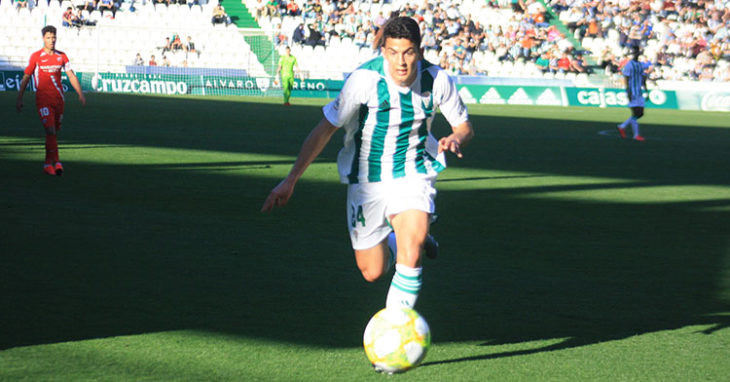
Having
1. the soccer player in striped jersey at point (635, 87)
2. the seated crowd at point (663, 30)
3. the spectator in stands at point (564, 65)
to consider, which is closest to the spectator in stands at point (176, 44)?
the spectator in stands at point (564, 65)

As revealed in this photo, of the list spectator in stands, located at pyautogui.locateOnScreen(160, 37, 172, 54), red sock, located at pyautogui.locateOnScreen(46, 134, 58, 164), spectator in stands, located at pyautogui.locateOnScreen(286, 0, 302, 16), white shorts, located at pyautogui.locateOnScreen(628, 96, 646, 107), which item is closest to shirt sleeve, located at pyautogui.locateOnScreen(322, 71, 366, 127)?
red sock, located at pyautogui.locateOnScreen(46, 134, 58, 164)

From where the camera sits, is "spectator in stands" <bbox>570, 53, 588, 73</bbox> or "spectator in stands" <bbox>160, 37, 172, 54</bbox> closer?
"spectator in stands" <bbox>160, 37, 172, 54</bbox>

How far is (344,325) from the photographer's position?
5547mm

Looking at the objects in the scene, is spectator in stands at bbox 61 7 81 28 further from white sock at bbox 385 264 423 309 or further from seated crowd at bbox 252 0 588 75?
white sock at bbox 385 264 423 309

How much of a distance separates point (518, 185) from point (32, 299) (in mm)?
8392

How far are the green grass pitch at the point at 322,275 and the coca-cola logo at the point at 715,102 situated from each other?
27.0m

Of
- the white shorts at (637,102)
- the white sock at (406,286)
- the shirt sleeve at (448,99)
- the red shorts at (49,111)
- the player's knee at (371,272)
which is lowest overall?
the white shorts at (637,102)

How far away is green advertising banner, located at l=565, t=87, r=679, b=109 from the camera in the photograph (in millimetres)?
41406

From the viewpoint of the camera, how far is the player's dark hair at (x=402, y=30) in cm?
495

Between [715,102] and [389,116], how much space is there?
1523 inches

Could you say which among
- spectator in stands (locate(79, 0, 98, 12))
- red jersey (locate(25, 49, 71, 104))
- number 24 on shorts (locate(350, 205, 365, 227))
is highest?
number 24 on shorts (locate(350, 205, 365, 227))

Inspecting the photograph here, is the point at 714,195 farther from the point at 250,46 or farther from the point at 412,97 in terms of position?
the point at 250,46

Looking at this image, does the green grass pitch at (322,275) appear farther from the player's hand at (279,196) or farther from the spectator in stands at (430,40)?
the spectator in stands at (430,40)

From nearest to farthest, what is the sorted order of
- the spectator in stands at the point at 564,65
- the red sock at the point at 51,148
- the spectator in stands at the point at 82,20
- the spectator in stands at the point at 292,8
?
the red sock at the point at 51,148 → the spectator in stands at the point at 82,20 → the spectator in stands at the point at 564,65 → the spectator in stands at the point at 292,8
